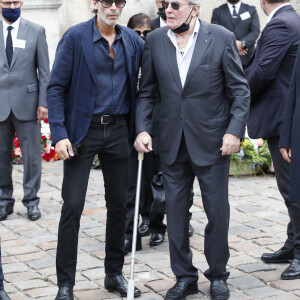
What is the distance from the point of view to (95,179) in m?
9.81

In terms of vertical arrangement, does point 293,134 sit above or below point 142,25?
below

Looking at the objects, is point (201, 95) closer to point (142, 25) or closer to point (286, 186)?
point (286, 186)

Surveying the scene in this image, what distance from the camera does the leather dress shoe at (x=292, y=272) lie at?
247 inches

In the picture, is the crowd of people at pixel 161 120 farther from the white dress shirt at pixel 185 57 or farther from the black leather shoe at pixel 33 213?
the black leather shoe at pixel 33 213

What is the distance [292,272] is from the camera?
248 inches

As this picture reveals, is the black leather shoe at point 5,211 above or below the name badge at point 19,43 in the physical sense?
below

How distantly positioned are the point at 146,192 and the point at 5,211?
64.3 inches

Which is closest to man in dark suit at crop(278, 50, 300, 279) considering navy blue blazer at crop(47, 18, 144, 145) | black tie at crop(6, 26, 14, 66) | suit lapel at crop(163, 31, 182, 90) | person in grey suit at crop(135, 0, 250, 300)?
person in grey suit at crop(135, 0, 250, 300)

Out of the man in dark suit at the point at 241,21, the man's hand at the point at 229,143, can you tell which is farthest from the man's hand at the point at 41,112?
the man in dark suit at the point at 241,21

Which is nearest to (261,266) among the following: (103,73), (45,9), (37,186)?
(103,73)

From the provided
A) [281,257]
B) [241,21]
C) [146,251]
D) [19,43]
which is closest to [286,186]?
[281,257]

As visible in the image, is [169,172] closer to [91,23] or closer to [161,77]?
[161,77]

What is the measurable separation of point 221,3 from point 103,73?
9.28m

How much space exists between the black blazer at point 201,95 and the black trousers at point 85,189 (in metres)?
0.21
